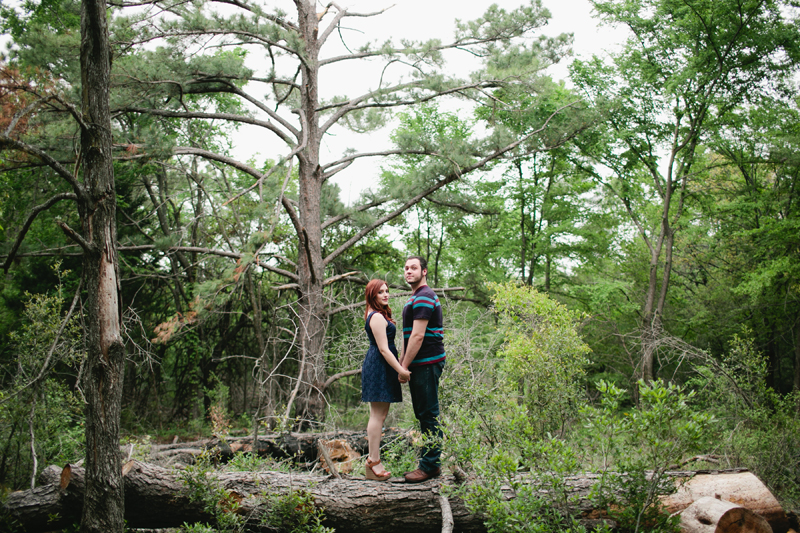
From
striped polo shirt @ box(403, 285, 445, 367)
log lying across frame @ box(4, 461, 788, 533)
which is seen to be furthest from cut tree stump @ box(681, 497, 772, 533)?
striped polo shirt @ box(403, 285, 445, 367)

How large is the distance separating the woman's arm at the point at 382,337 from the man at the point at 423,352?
0.09 metres

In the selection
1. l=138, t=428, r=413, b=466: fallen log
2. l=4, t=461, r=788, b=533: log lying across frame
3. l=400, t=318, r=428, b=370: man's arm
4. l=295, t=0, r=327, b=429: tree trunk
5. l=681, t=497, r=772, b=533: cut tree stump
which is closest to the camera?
l=681, t=497, r=772, b=533: cut tree stump

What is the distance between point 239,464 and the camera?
6047 millimetres

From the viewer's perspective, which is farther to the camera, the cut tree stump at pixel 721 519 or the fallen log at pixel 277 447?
the fallen log at pixel 277 447

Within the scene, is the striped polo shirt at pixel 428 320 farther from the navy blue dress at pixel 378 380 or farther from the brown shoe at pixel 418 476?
the brown shoe at pixel 418 476

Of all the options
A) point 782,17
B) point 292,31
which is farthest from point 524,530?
point 782,17

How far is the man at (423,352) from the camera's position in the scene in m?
4.04

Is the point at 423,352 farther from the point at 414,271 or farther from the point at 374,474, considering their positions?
the point at 374,474

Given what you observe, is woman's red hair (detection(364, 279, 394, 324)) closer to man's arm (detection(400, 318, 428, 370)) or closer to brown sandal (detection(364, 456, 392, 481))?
man's arm (detection(400, 318, 428, 370))

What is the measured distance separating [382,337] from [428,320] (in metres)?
0.39

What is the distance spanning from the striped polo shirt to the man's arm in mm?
39

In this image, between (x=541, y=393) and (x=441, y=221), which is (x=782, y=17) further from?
(x=541, y=393)

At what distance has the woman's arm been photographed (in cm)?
405

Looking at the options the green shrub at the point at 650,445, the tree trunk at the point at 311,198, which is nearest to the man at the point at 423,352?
the green shrub at the point at 650,445
